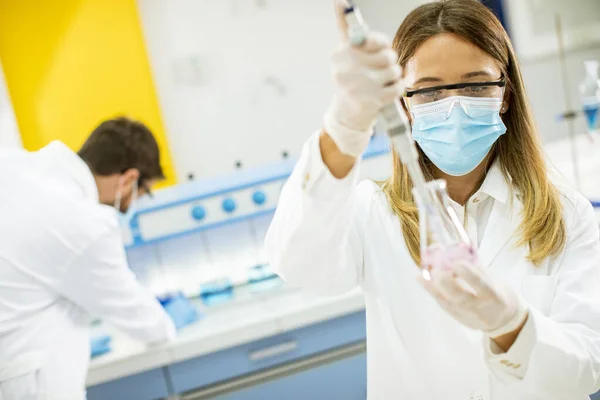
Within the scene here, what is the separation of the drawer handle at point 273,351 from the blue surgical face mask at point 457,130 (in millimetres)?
1128

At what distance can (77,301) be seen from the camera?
1767mm

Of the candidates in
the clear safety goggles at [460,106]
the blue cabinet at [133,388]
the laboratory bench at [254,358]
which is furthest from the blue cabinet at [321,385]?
the clear safety goggles at [460,106]

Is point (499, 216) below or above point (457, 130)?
below

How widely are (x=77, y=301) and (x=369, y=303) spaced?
3.53 ft

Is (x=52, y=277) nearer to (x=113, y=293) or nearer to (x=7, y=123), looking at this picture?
(x=113, y=293)

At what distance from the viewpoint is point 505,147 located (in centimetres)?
119

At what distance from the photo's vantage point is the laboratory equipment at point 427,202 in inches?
27.3

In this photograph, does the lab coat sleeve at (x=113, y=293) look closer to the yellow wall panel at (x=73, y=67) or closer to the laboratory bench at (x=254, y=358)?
the laboratory bench at (x=254, y=358)

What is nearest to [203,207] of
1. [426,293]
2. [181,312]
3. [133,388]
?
[181,312]

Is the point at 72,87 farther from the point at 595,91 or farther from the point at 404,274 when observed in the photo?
the point at 595,91

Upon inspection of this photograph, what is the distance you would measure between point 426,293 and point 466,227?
0.17 metres

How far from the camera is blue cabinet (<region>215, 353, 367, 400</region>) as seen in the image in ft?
6.55

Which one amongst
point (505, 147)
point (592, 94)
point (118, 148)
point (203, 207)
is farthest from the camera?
point (203, 207)

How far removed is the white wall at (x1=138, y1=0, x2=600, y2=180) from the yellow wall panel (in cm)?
10
